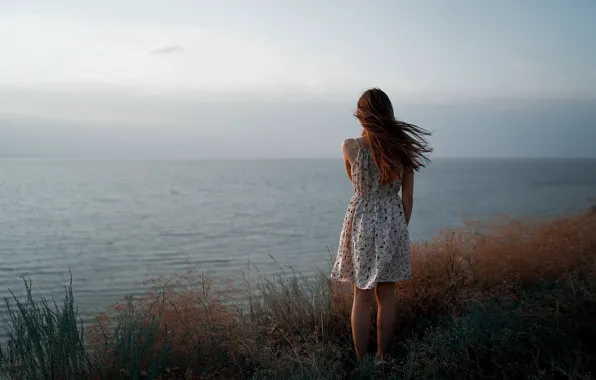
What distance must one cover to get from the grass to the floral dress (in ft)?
1.96

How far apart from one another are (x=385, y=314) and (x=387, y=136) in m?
1.52

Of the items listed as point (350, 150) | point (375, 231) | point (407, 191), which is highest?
point (350, 150)

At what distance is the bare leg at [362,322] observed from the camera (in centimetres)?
473

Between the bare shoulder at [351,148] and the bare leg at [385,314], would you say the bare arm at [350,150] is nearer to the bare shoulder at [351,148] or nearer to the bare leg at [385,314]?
the bare shoulder at [351,148]

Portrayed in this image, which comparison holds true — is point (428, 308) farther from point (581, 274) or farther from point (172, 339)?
point (172, 339)

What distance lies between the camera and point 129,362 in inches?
171

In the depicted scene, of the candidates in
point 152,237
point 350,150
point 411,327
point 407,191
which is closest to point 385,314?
A: point 411,327

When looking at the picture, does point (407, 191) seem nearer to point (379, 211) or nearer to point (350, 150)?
point (379, 211)

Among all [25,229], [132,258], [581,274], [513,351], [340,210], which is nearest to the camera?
[513,351]

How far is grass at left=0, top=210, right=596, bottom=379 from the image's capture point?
160 inches

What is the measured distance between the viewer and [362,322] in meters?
4.73

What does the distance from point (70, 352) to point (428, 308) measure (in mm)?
3207

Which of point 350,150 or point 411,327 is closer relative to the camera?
point 350,150

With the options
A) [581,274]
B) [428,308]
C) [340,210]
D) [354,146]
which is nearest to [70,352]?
[354,146]
